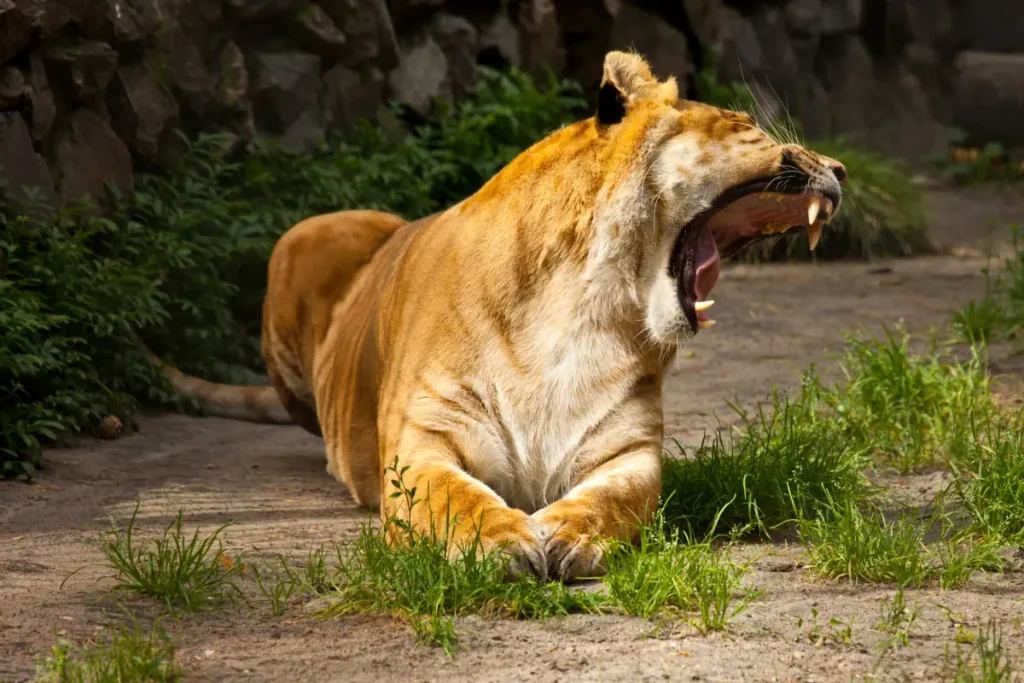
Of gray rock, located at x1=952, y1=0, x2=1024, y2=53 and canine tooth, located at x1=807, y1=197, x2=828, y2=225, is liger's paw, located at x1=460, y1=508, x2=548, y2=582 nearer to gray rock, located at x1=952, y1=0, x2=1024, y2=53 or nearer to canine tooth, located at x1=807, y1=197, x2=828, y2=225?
canine tooth, located at x1=807, y1=197, x2=828, y2=225

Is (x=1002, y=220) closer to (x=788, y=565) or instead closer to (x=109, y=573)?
(x=788, y=565)

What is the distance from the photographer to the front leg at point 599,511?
3.67 meters

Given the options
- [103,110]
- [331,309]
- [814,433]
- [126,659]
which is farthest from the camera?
[103,110]

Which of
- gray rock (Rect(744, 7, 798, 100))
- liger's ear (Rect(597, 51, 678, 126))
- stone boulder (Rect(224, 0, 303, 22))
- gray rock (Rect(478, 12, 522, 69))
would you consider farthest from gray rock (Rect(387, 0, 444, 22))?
liger's ear (Rect(597, 51, 678, 126))

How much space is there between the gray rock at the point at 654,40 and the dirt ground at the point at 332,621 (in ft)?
14.7

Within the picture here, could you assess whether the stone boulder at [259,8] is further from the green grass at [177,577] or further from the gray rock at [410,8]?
the green grass at [177,577]

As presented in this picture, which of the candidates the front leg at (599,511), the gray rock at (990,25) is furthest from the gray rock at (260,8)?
the gray rock at (990,25)

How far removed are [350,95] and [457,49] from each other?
1.11m

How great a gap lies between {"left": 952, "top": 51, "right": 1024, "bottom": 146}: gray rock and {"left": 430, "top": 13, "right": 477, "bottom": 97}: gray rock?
22.0ft

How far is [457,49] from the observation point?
31.4 ft

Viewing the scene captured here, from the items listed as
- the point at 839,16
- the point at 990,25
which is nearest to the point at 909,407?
the point at 839,16

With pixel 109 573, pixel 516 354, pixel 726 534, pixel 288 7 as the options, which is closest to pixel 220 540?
pixel 109 573

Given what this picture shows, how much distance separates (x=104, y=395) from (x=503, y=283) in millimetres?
2470

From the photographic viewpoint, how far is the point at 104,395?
19.4 feet
